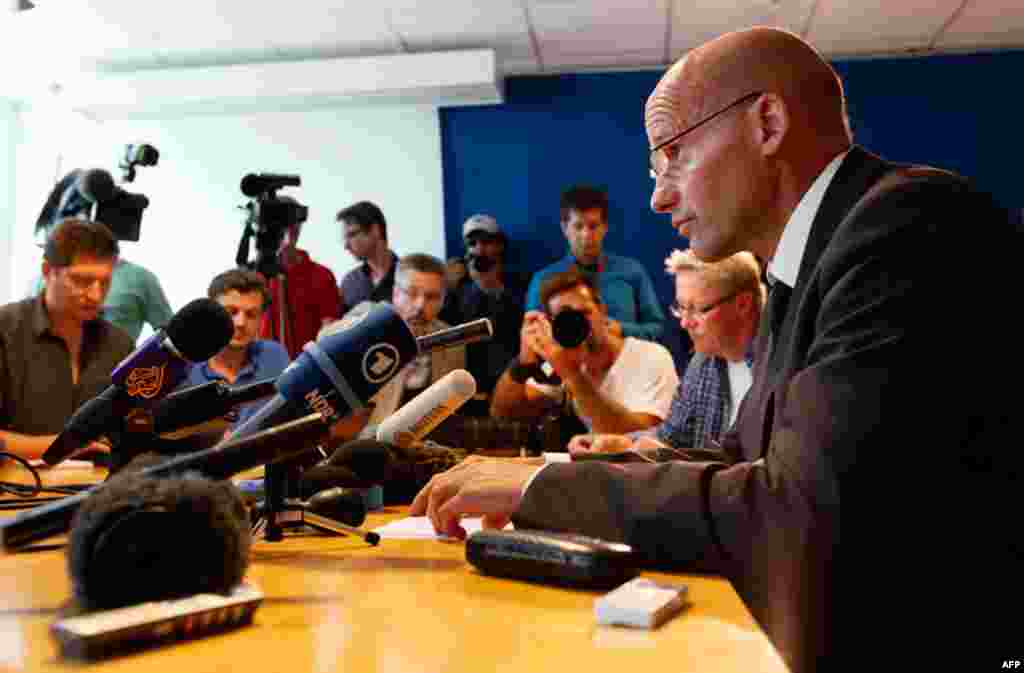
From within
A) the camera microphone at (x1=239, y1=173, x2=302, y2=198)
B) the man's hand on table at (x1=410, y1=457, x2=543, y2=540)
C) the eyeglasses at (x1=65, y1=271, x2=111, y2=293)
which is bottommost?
the man's hand on table at (x1=410, y1=457, x2=543, y2=540)

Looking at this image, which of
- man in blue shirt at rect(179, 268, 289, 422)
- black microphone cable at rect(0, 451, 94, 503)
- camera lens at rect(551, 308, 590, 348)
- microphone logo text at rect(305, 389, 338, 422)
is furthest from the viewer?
man in blue shirt at rect(179, 268, 289, 422)

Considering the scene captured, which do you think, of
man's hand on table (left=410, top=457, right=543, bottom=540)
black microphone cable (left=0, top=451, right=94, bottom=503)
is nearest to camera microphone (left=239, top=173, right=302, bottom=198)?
black microphone cable (left=0, top=451, right=94, bottom=503)

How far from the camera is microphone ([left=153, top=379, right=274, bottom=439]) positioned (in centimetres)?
93

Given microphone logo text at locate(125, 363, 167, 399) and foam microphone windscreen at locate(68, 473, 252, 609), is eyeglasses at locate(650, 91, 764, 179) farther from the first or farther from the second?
foam microphone windscreen at locate(68, 473, 252, 609)

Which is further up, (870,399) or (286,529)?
(870,399)

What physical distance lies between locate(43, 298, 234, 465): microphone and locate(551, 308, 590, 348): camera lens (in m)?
2.02

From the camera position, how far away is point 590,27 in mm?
5340

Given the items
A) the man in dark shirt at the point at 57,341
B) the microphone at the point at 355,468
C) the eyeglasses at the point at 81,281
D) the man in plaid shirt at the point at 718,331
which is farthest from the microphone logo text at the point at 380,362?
the eyeglasses at the point at 81,281

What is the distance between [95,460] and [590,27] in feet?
13.4

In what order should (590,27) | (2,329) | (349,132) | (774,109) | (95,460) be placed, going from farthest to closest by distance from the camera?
(349,132) < (590,27) < (2,329) < (95,460) < (774,109)

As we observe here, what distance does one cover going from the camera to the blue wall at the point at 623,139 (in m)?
5.77

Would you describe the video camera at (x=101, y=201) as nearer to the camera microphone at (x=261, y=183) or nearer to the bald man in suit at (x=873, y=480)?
the camera microphone at (x=261, y=183)

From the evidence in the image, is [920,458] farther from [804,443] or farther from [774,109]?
[774,109]

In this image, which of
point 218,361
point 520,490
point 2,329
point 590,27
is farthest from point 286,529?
point 590,27
